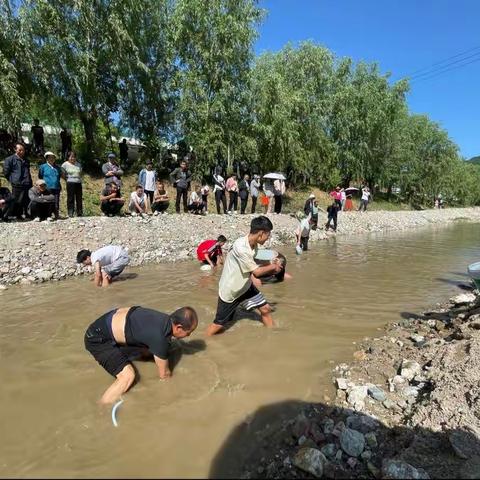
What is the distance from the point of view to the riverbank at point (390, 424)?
11.2 ft

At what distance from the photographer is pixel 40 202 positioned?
11.8 meters

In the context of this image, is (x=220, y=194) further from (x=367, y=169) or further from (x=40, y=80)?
(x=367, y=169)

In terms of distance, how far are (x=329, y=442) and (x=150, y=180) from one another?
12.5 m

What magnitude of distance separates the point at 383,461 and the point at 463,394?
1.26 m

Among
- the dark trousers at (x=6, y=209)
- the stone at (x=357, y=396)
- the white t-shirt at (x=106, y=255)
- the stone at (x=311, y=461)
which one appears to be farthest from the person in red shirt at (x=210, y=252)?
the stone at (x=311, y=461)

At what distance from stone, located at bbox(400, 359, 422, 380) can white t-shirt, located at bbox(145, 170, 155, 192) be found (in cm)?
1161

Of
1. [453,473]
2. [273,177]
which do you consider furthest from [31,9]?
[453,473]

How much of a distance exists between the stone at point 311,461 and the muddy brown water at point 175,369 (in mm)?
703

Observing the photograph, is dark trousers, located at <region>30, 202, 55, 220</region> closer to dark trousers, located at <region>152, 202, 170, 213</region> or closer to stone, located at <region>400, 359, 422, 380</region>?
dark trousers, located at <region>152, 202, 170, 213</region>

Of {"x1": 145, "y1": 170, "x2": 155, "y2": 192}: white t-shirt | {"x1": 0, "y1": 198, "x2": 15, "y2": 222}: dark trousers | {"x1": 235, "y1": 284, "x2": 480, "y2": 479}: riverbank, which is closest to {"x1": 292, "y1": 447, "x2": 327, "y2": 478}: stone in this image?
{"x1": 235, "y1": 284, "x2": 480, "y2": 479}: riverbank

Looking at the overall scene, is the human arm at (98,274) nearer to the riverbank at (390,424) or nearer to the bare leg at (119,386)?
the bare leg at (119,386)

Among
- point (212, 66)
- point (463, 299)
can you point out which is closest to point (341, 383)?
point (463, 299)


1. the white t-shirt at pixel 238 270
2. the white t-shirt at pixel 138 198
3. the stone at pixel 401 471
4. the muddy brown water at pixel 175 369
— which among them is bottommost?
the muddy brown water at pixel 175 369

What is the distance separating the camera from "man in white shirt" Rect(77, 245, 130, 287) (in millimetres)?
8906
